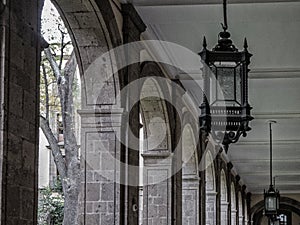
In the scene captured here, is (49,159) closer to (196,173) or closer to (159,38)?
(196,173)

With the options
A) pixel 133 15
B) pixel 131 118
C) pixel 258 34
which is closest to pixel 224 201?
pixel 258 34

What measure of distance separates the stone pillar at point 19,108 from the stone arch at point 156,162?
6.30 m

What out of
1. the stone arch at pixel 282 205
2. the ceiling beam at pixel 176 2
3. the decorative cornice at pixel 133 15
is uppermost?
the ceiling beam at pixel 176 2

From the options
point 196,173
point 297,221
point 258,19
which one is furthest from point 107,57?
point 297,221

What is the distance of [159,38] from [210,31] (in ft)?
2.38

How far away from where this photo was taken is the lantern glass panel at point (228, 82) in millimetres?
5859

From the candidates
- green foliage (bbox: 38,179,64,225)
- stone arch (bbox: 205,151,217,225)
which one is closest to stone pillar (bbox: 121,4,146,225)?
stone arch (bbox: 205,151,217,225)

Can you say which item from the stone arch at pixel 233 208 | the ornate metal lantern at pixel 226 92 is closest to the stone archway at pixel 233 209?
the stone arch at pixel 233 208

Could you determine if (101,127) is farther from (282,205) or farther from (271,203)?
(282,205)

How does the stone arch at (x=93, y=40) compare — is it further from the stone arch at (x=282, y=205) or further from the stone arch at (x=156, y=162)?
the stone arch at (x=282, y=205)

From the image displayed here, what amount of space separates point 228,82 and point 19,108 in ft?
5.68

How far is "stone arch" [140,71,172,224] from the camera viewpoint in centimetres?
1155

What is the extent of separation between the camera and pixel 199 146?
48.8 ft

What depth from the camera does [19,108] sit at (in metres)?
4.87
